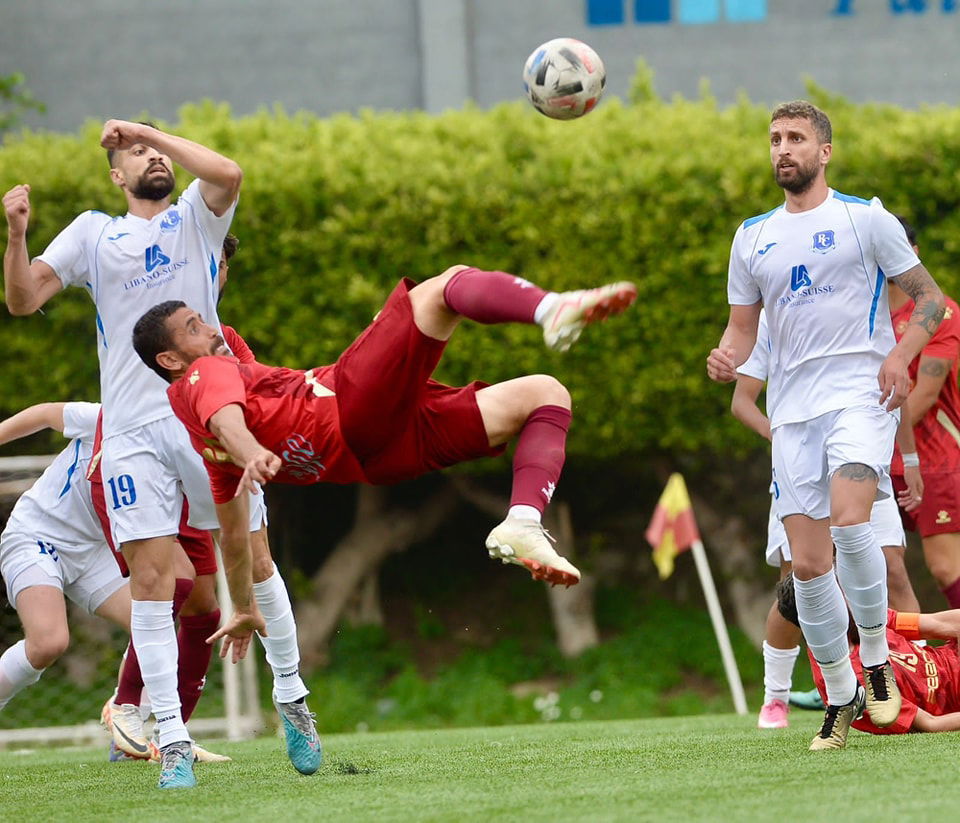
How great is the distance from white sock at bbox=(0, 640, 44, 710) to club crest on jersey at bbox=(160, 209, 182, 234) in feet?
6.97

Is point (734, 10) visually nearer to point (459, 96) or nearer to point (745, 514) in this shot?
point (459, 96)

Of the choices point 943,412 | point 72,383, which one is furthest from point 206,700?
point 943,412

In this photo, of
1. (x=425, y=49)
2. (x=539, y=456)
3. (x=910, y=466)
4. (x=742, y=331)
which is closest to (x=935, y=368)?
(x=910, y=466)

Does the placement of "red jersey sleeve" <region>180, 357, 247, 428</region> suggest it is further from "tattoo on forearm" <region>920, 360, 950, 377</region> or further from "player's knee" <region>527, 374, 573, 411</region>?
"tattoo on forearm" <region>920, 360, 950, 377</region>

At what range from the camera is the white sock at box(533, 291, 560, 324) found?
4449 mm

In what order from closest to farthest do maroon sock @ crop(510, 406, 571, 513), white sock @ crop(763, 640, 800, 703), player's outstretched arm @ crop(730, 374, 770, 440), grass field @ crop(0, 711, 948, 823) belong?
grass field @ crop(0, 711, 948, 823) → maroon sock @ crop(510, 406, 571, 513) → player's outstretched arm @ crop(730, 374, 770, 440) → white sock @ crop(763, 640, 800, 703)

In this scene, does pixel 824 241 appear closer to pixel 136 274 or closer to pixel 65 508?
pixel 136 274

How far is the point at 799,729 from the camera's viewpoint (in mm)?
6852

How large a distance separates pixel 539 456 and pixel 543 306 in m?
0.63

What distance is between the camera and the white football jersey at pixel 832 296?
5.57m

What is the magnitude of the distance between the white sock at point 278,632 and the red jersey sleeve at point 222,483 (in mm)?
457

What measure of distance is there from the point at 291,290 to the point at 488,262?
1.48 m

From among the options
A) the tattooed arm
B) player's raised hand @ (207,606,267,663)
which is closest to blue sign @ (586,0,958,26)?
the tattooed arm

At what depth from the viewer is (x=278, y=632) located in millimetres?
5590
